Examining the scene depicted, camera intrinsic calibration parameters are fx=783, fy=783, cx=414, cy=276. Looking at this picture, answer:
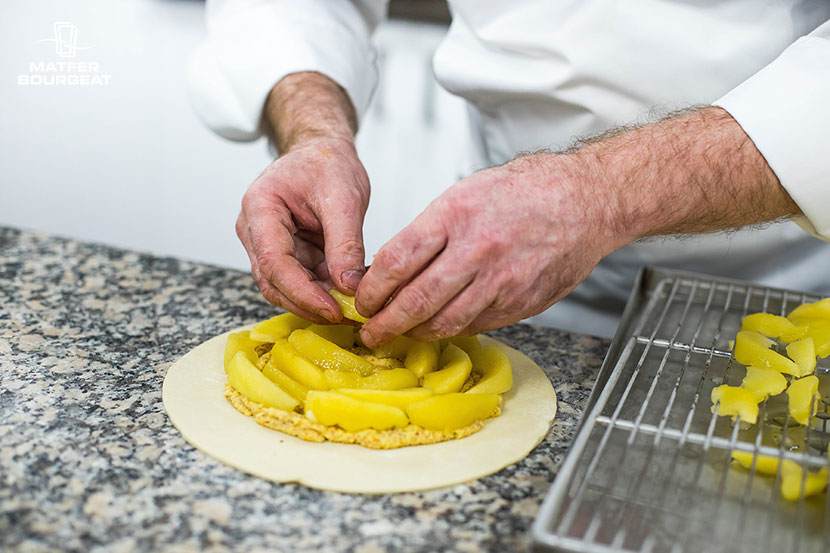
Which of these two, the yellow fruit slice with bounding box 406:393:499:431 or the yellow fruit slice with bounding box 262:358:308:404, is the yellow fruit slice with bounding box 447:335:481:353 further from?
the yellow fruit slice with bounding box 262:358:308:404

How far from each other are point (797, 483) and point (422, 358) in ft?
1.75

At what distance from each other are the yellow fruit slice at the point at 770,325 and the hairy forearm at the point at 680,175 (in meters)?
0.25

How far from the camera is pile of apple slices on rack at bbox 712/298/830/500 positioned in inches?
38.1

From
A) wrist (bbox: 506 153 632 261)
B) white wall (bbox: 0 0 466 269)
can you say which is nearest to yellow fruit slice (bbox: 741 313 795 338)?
wrist (bbox: 506 153 632 261)

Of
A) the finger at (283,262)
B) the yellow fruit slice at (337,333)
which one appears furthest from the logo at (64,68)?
the yellow fruit slice at (337,333)

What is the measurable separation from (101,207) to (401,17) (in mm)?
1995

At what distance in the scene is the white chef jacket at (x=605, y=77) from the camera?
1172mm

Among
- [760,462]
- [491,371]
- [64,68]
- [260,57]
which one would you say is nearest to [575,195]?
[491,371]

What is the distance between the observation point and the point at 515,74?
1592mm

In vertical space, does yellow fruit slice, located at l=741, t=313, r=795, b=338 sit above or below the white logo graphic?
above

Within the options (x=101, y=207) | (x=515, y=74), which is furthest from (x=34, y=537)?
(x=101, y=207)

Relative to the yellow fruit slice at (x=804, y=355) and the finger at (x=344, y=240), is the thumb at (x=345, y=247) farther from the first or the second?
the yellow fruit slice at (x=804, y=355)

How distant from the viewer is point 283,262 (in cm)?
124

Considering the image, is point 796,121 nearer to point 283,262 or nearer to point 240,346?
point 283,262
